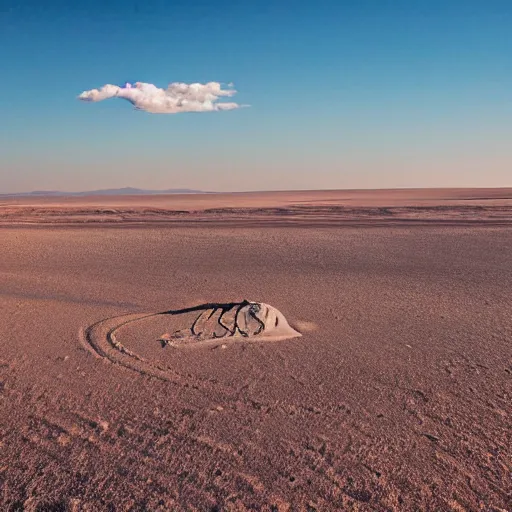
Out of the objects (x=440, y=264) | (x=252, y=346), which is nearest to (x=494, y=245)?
(x=440, y=264)

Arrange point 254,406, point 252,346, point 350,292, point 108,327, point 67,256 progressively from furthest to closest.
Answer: point 67,256, point 350,292, point 108,327, point 252,346, point 254,406

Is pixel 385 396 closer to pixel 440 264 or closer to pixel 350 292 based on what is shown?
pixel 350 292

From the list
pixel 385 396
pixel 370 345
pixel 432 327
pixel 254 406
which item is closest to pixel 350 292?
pixel 432 327

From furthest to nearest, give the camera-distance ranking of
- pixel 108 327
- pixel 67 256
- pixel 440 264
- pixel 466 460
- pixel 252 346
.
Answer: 1. pixel 67 256
2. pixel 440 264
3. pixel 108 327
4. pixel 252 346
5. pixel 466 460

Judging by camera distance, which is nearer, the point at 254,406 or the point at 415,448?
the point at 415,448

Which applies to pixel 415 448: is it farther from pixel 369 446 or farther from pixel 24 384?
pixel 24 384

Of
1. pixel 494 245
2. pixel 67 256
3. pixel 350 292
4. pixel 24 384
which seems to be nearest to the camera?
pixel 24 384
